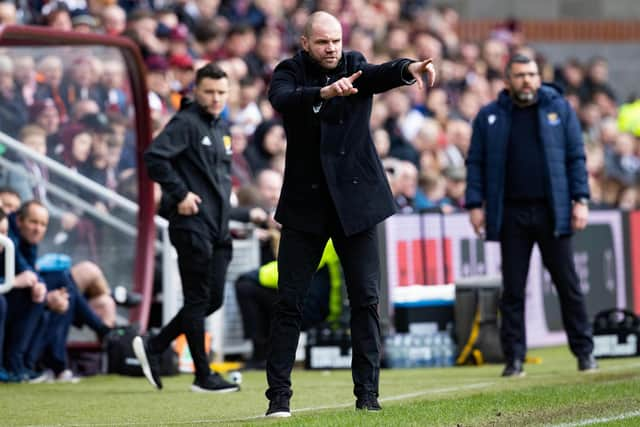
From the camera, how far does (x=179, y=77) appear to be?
51.5 ft

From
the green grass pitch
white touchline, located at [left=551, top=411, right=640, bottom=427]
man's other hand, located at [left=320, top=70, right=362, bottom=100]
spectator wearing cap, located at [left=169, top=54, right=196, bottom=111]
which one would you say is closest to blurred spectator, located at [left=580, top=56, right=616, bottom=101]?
spectator wearing cap, located at [left=169, top=54, right=196, bottom=111]

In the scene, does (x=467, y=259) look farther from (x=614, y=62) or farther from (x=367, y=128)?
(x=614, y=62)

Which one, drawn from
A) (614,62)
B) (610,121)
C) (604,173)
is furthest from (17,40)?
(614,62)

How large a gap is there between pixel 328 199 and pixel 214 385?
9.01ft

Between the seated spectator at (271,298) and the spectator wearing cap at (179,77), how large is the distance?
2354 mm

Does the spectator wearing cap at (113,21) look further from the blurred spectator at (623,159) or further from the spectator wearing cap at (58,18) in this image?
the blurred spectator at (623,159)

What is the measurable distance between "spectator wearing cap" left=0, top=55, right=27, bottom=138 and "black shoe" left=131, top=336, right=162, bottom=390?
267 cm

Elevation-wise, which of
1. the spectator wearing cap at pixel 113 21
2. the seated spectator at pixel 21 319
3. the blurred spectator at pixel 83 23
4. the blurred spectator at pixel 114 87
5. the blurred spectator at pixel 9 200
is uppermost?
the spectator wearing cap at pixel 113 21

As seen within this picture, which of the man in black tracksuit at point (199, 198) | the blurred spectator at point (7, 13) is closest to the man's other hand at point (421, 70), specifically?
the man in black tracksuit at point (199, 198)

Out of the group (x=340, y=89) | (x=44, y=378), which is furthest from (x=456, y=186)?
(x=340, y=89)

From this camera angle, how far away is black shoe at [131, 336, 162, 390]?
36.6 ft

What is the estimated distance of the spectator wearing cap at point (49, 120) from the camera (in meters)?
13.1

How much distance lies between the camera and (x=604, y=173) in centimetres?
2194

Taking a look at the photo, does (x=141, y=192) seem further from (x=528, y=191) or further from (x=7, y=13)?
(x=528, y=191)
